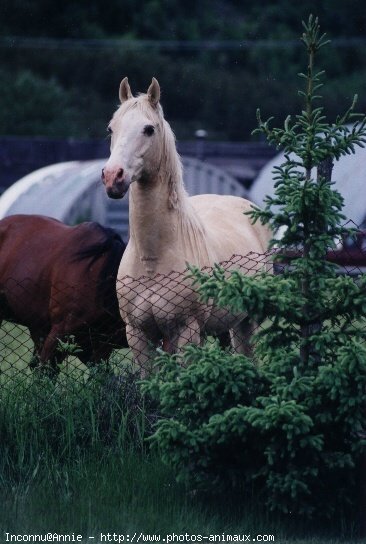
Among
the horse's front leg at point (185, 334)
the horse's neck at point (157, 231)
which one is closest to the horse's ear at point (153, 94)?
the horse's neck at point (157, 231)

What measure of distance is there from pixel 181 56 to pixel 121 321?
3997cm

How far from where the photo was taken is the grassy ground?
5781 mm

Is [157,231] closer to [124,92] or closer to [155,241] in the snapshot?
[155,241]

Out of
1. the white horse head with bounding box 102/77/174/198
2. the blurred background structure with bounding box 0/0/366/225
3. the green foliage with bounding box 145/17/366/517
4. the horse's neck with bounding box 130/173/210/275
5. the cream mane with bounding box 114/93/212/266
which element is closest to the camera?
the green foliage with bounding box 145/17/366/517

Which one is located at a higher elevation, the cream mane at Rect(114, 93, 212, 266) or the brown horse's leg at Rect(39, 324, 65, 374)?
the cream mane at Rect(114, 93, 212, 266)

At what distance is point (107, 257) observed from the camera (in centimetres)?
821

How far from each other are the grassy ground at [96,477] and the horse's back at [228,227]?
1371 millimetres

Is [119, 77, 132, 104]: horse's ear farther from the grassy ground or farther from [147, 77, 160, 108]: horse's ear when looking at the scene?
the grassy ground

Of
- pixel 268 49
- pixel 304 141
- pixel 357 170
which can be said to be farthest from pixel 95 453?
pixel 268 49

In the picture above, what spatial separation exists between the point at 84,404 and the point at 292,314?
160cm

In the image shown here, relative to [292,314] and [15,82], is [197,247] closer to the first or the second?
[292,314]

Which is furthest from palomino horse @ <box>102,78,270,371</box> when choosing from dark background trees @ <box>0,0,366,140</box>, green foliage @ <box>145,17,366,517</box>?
dark background trees @ <box>0,0,366,140</box>

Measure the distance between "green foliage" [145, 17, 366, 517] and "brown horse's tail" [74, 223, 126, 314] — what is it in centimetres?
216

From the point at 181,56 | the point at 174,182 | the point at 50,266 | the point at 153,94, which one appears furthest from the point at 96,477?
the point at 181,56
